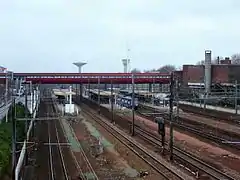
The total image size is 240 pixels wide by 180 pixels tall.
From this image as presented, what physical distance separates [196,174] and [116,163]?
4.95m

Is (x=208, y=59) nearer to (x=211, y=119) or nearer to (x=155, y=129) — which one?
(x=211, y=119)

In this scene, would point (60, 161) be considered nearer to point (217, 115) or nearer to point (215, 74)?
point (217, 115)

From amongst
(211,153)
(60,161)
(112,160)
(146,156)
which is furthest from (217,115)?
(60,161)

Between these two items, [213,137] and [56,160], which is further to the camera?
[213,137]

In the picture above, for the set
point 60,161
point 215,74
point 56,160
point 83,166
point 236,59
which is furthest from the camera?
point 236,59

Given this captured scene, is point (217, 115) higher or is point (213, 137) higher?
point (213, 137)

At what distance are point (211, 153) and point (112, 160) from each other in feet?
19.3

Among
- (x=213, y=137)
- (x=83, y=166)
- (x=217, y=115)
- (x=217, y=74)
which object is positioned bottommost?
(x=83, y=166)

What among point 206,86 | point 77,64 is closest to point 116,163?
point 206,86

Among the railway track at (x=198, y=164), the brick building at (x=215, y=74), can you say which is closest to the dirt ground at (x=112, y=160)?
the railway track at (x=198, y=164)

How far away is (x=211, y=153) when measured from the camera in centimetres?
2258

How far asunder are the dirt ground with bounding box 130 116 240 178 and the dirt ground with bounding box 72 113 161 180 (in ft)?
11.6

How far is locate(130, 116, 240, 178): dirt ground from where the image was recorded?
1883 centimetres

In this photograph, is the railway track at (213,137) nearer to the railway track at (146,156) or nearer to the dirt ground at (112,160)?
the railway track at (146,156)
